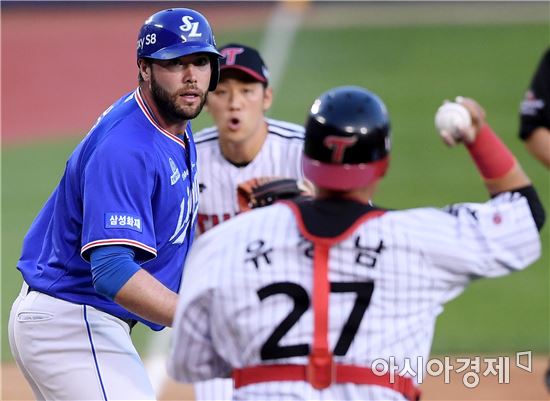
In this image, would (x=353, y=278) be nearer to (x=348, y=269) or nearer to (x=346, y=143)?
(x=348, y=269)

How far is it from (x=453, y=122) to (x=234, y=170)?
303 centimetres

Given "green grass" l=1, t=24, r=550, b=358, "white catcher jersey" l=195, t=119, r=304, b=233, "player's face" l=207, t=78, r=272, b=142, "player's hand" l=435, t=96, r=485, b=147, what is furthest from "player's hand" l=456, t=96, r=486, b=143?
"green grass" l=1, t=24, r=550, b=358

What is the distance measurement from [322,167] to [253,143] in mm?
2871

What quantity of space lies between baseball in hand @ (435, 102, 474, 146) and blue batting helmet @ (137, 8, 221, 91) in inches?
63.6

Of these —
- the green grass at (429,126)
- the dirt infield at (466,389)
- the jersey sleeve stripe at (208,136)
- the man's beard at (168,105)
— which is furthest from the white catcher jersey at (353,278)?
the green grass at (429,126)

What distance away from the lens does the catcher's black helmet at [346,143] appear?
3561mm

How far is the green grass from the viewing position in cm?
984

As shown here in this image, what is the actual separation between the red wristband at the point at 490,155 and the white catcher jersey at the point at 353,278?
0.09 meters

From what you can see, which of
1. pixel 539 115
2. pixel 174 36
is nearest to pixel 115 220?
pixel 174 36

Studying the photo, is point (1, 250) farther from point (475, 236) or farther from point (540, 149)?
point (475, 236)

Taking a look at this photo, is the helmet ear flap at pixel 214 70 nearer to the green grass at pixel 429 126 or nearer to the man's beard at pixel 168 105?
the man's beard at pixel 168 105

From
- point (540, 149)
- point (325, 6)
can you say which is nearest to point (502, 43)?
point (325, 6)

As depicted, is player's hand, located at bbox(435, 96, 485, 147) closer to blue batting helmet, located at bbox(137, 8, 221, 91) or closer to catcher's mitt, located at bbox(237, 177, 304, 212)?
catcher's mitt, located at bbox(237, 177, 304, 212)

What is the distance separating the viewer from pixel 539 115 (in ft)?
23.4
